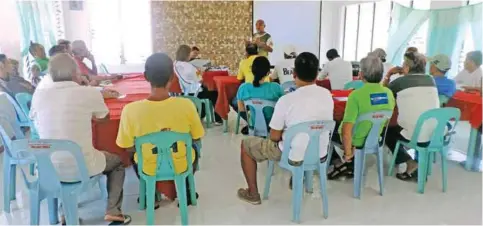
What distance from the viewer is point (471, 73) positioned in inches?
155

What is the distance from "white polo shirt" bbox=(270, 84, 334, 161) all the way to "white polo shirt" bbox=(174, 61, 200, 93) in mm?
2472

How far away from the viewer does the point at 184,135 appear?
2199 mm

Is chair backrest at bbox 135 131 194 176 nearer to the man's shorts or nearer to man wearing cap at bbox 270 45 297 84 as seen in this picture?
the man's shorts

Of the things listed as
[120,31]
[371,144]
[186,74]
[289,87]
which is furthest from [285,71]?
[120,31]

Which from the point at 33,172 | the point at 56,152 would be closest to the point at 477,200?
the point at 56,152

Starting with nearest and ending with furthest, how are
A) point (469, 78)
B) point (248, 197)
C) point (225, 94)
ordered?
point (248, 197)
point (469, 78)
point (225, 94)

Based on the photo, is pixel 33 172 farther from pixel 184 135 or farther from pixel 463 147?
pixel 463 147

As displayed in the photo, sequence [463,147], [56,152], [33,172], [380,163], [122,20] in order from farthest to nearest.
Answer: [122,20], [463,147], [33,172], [380,163], [56,152]

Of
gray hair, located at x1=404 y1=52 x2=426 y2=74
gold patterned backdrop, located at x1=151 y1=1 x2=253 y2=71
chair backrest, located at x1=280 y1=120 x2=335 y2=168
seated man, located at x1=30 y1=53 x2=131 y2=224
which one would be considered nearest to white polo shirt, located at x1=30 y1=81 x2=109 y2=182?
seated man, located at x1=30 y1=53 x2=131 y2=224

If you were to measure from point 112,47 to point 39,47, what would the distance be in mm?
3306

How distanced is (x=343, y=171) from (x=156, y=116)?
1.82 meters

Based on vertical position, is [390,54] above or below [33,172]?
above

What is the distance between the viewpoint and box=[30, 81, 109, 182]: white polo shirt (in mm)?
2139

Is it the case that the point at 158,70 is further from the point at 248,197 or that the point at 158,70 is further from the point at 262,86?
→ the point at 262,86
